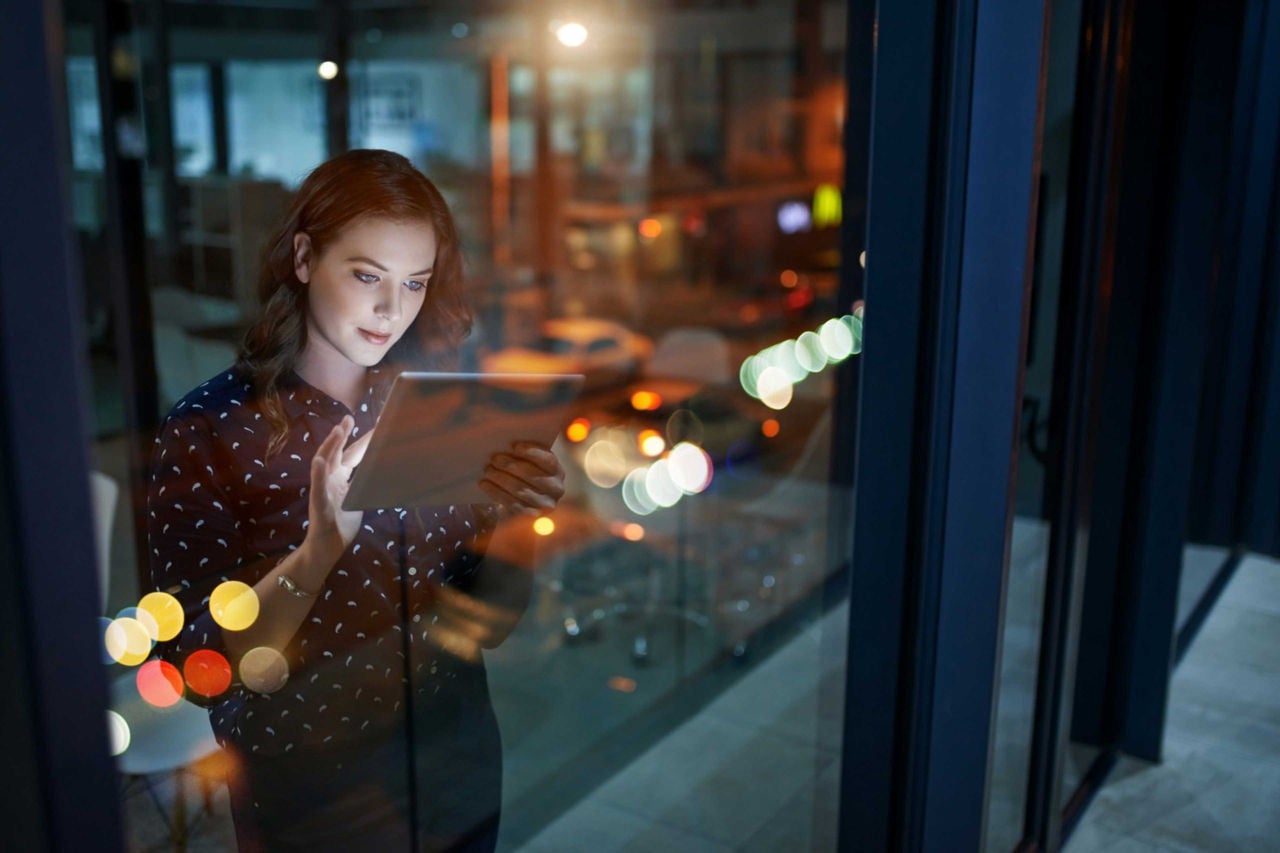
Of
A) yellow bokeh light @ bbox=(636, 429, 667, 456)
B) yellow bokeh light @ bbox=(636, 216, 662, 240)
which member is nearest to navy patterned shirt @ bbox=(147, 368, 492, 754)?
yellow bokeh light @ bbox=(636, 429, 667, 456)

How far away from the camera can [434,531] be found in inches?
48.1

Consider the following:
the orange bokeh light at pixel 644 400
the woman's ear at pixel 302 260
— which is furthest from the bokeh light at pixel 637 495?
the woman's ear at pixel 302 260

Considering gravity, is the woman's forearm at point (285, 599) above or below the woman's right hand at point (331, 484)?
below

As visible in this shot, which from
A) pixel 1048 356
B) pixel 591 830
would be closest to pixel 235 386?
pixel 1048 356

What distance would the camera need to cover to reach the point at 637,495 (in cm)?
432

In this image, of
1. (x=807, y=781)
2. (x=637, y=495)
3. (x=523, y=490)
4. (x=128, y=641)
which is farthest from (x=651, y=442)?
(x=128, y=641)

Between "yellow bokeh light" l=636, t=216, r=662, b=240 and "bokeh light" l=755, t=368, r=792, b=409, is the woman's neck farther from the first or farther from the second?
"yellow bokeh light" l=636, t=216, r=662, b=240

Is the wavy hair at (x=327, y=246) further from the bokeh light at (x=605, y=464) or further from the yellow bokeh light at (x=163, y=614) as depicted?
the bokeh light at (x=605, y=464)

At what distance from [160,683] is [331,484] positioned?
9.7 inches

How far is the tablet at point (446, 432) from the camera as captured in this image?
3.56 ft

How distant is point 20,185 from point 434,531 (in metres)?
0.67

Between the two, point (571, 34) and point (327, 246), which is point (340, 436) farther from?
point (571, 34)

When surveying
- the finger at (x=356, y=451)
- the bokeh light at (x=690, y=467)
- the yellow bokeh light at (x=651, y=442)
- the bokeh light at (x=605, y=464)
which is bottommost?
the bokeh light at (x=690, y=467)

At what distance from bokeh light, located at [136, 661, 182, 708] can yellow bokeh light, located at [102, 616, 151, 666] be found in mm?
24
